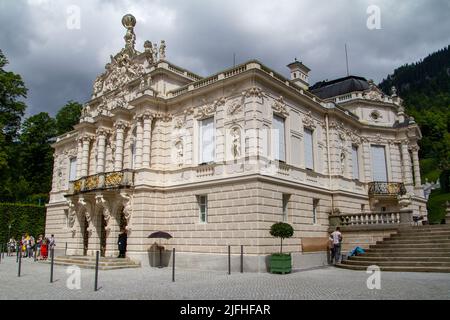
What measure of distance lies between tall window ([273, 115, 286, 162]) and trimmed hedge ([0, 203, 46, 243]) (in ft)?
95.0

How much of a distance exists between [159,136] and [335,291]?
15377mm

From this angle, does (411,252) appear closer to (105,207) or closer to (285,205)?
(285,205)

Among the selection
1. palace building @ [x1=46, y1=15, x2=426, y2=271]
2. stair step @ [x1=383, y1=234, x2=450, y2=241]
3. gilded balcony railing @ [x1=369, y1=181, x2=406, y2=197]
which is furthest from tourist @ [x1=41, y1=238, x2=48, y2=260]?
gilded balcony railing @ [x1=369, y1=181, x2=406, y2=197]

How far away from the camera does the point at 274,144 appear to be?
69.4 ft

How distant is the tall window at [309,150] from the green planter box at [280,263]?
7580mm

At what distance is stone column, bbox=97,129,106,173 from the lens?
2797cm

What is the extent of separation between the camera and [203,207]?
72.1ft

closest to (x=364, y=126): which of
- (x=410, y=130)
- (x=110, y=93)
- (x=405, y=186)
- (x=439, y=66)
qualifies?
(x=410, y=130)

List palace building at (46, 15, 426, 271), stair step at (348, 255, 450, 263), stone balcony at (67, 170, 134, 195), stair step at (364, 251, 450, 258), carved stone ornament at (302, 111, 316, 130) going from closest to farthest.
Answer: stair step at (348, 255, 450, 263) → stair step at (364, 251, 450, 258) → palace building at (46, 15, 426, 271) → stone balcony at (67, 170, 134, 195) → carved stone ornament at (302, 111, 316, 130)

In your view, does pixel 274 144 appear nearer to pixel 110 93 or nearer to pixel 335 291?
pixel 335 291

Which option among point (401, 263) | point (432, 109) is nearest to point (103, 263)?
point (401, 263)

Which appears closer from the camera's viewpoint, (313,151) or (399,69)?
(313,151)

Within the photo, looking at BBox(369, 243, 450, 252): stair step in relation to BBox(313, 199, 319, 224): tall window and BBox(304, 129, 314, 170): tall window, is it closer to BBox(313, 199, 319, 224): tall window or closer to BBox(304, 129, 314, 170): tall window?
BBox(313, 199, 319, 224): tall window

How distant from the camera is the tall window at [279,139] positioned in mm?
21312
